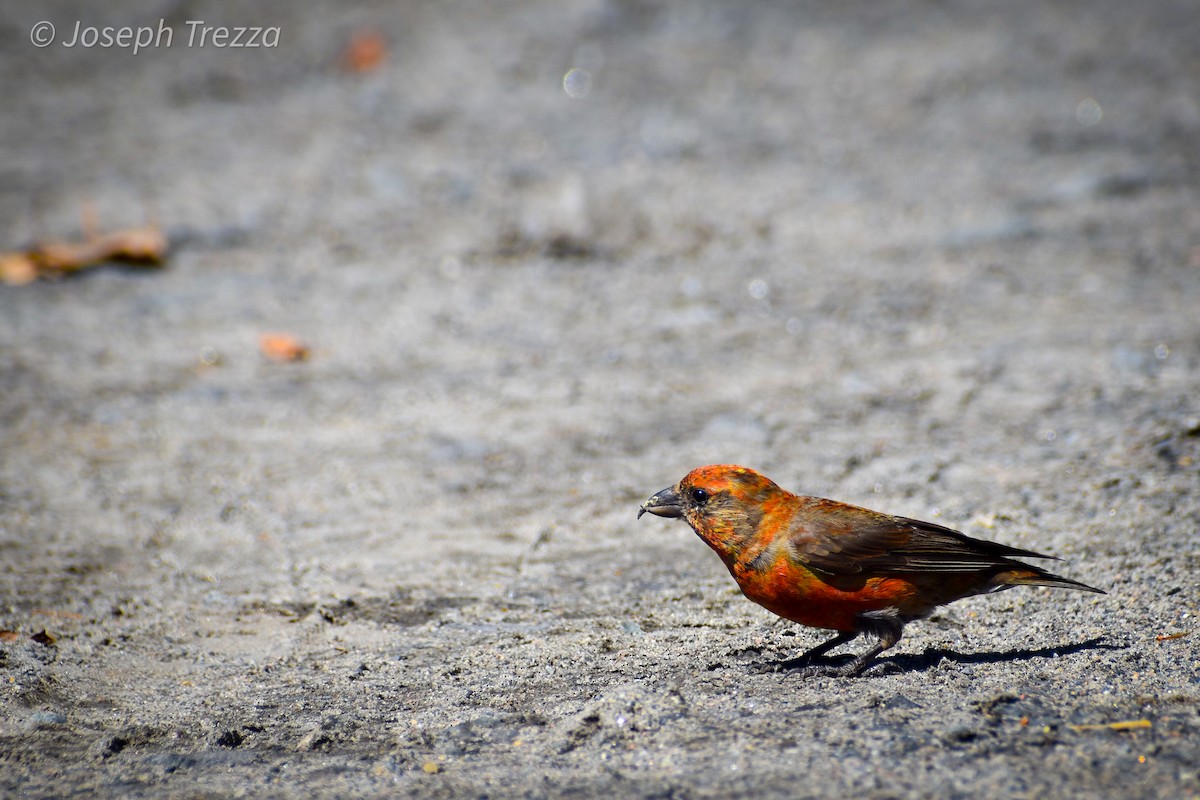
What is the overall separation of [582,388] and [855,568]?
285 centimetres

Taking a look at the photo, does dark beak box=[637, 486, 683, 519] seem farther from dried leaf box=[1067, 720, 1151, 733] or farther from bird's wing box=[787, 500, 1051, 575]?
dried leaf box=[1067, 720, 1151, 733]

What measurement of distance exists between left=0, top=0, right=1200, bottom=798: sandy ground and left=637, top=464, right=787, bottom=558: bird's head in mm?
403

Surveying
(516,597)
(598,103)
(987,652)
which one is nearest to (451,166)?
(598,103)

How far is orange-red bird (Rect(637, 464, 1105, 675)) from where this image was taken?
138 inches

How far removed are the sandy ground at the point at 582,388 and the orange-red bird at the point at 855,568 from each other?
0.66 feet

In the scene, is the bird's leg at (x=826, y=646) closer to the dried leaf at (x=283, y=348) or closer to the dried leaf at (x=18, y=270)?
the dried leaf at (x=283, y=348)

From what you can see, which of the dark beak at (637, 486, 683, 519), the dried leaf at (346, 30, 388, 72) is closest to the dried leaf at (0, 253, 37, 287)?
the dried leaf at (346, 30, 388, 72)

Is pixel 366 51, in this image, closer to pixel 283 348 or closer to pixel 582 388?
pixel 283 348

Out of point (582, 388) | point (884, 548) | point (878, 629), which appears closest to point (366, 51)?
point (582, 388)

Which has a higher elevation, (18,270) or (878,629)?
(18,270)

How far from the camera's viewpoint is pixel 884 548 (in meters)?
3.55

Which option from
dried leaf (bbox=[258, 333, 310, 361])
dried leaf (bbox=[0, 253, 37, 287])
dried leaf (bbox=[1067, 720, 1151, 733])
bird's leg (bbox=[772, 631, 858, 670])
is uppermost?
dried leaf (bbox=[0, 253, 37, 287])

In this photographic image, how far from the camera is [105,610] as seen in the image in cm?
418

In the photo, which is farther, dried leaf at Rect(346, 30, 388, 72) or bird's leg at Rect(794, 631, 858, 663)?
dried leaf at Rect(346, 30, 388, 72)
